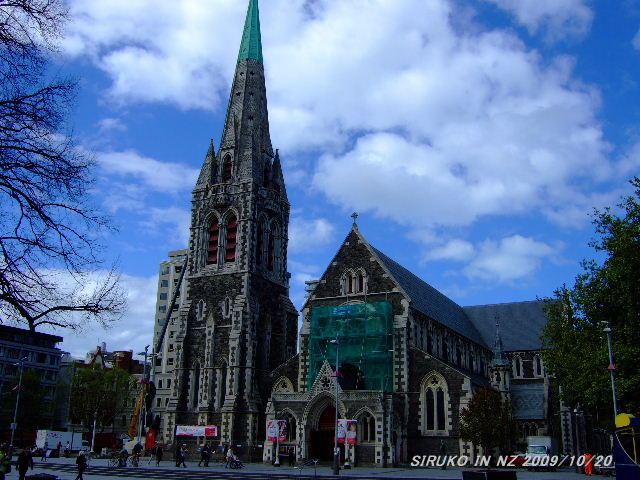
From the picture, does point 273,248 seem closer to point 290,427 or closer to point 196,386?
point 196,386

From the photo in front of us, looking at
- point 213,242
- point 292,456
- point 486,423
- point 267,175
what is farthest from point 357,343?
point 267,175

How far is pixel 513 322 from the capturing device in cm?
6662

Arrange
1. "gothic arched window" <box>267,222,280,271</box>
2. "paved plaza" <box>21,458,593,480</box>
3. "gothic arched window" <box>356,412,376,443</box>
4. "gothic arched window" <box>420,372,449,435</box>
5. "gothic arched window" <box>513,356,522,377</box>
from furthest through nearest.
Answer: "gothic arched window" <box>513,356,522,377</box>, "gothic arched window" <box>267,222,280,271</box>, "gothic arched window" <box>420,372,449,435</box>, "gothic arched window" <box>356,412,376,443</box>, "paved plaza" <box>21,458,593,480</box>

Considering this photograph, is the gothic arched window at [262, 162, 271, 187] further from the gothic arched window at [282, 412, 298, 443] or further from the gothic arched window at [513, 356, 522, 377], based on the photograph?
the gothic arched window at [513, 356, 522, 377]

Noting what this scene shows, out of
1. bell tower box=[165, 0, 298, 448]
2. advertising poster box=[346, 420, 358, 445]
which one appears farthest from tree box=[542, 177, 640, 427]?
bell tower box=[165, 0, 298, 448]

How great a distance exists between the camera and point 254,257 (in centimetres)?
5403

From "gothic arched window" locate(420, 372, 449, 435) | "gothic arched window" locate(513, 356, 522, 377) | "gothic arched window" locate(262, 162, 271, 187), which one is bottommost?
"gothic arched window" locate(420, 372, 449, 435)

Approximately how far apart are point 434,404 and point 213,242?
24.1m

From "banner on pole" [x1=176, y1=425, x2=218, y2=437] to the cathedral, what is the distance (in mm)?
881

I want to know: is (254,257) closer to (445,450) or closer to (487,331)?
(445,450)

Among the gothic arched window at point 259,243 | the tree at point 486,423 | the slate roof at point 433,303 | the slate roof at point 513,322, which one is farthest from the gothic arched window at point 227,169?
the slate roof at point 513,322

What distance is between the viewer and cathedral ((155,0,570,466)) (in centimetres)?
4297

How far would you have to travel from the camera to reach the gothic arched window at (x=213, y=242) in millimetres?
55409

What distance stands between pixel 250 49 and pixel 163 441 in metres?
37.0
